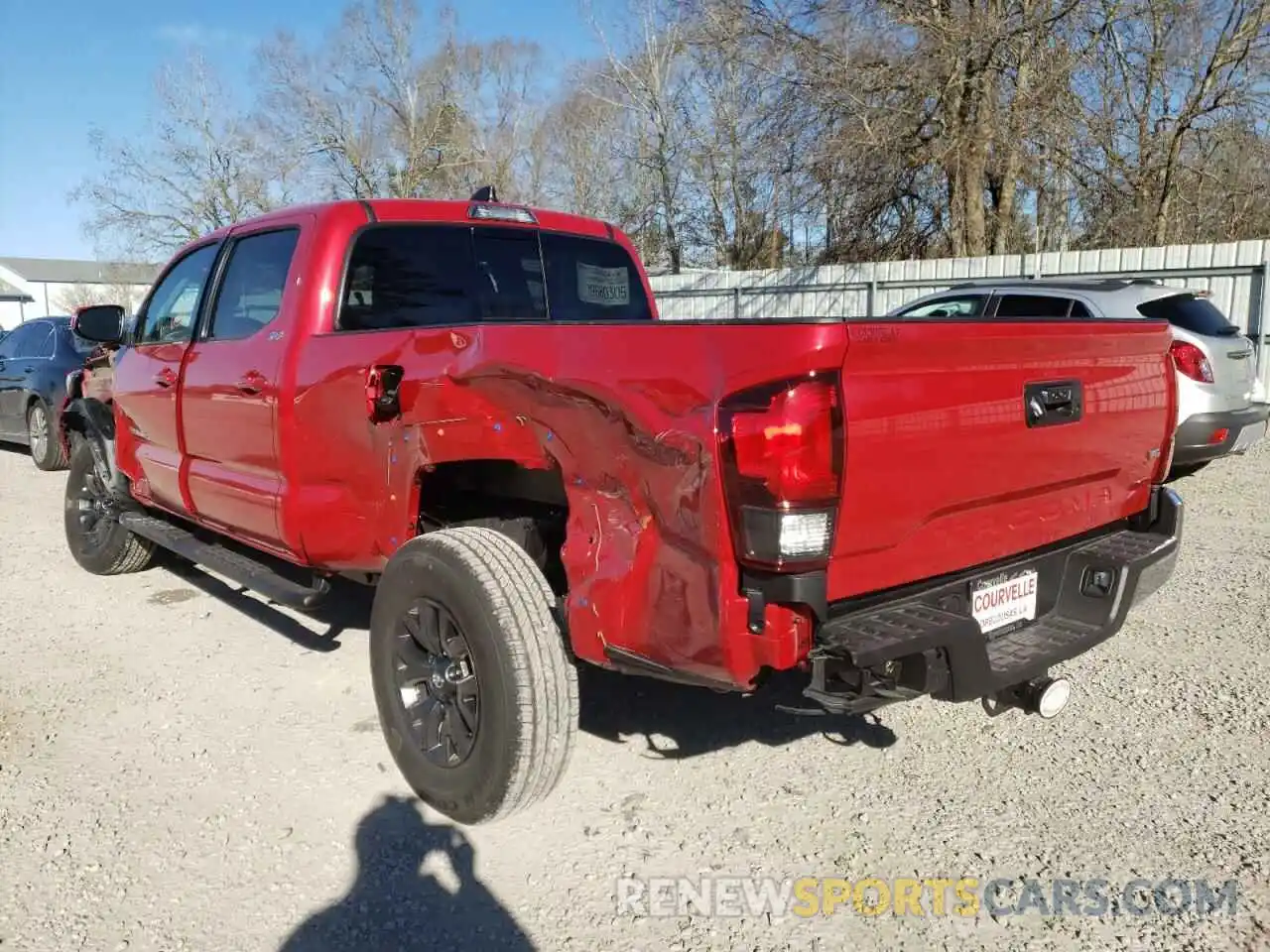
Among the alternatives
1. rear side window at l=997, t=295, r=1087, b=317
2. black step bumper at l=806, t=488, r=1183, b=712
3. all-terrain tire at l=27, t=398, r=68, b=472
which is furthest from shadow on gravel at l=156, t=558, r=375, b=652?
rear side window at l=997, t=295, r=1087, b=317

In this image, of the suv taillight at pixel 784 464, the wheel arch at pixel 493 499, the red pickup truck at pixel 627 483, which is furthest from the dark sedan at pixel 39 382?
the suv taillight at pixel 784 464

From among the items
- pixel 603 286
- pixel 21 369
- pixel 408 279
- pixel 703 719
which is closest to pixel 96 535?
pixel 408 279

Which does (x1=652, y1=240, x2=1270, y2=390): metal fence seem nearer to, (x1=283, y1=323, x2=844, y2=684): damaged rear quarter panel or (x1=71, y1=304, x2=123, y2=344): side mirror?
(x1=71, y1=304, x2=123, y2=344): side mirror

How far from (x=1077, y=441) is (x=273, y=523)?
293 centimetres

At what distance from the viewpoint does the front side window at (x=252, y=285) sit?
3.96 metres

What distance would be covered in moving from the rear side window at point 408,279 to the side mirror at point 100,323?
7.33ft

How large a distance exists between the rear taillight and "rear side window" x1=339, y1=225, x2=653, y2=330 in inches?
199

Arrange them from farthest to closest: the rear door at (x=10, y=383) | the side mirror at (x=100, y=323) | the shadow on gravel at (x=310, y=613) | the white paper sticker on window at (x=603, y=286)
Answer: the rear door at (x=10, y=383), the side mirror at (x=100, y=323), the shadow on gravel at (x=310, y=613), the white paper sticker on window at (x=603, y=286)

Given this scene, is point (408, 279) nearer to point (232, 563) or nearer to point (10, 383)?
point (232, 563)

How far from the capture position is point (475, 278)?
4.14 metres

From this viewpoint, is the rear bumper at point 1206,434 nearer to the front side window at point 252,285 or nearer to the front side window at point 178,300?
the front side window at point 252,285

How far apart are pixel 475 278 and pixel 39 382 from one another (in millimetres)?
9066

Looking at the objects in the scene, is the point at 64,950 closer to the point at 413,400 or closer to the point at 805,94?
the point at 413,400

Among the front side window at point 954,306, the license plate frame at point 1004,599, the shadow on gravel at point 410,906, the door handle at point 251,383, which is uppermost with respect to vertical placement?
the door handle at point 251,383
